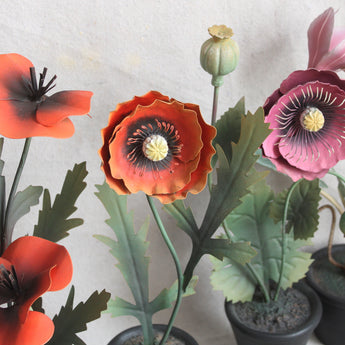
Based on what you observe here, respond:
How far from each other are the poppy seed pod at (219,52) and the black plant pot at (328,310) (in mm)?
506

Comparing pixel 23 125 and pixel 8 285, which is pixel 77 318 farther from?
pixel 23 125

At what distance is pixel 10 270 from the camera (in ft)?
1.61

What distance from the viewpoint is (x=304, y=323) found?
2.66ft

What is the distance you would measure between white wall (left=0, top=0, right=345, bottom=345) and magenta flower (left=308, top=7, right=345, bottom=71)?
10 cm

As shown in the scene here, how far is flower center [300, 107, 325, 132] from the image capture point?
63 centimetres

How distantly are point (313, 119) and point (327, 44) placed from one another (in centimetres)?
12

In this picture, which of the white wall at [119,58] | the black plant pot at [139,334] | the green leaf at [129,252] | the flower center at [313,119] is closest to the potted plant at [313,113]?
the flower center at [313,119]

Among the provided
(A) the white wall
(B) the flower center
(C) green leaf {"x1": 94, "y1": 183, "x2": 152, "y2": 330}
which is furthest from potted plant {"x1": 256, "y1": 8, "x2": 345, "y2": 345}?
(C) green leaf {"x1": 94, "y1": 183, "x2": 152, "y2": 330}

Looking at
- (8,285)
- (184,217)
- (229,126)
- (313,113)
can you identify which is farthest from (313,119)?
(8,285)

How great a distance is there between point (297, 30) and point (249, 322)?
1.64 ft

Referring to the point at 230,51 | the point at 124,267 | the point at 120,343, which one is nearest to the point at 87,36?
the point at 230,51

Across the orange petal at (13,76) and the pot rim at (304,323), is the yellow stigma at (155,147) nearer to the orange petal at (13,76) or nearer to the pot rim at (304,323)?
the orange petal at (13,76)

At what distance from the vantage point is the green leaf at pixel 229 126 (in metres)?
0.64

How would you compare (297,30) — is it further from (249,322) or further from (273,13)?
(249,322)
